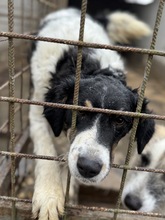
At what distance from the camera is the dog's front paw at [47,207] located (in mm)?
1949

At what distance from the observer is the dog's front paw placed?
195cm

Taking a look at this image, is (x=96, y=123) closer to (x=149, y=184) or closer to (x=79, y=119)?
(x=79, y=119)

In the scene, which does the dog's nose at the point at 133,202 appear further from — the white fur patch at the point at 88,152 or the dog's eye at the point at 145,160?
the white fur patch at the point at 88,152

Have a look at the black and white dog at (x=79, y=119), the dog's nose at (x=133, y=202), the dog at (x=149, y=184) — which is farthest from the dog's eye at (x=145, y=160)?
the black and white dog at (x=79, y=119)

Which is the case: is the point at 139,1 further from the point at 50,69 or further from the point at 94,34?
the point at 50,69

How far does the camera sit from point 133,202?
100 inches

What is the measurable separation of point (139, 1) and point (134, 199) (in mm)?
6065

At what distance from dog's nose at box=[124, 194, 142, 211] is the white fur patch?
2.62 feet

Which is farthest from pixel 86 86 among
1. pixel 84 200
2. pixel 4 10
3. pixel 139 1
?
pixel 139 1

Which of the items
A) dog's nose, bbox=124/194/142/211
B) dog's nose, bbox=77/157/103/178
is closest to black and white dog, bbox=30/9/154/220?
dog's nose, bbox=77/157/103/178

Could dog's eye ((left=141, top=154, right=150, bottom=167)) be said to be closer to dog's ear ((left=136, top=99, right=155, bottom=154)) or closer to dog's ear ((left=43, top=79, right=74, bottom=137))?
dog's ear ((left=136, top=99, right=155, bottom=154))

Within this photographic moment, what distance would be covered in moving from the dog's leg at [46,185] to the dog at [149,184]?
0.64 metres

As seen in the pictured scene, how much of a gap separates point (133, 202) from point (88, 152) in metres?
0.98

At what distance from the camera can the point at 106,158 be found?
182 centimetres
